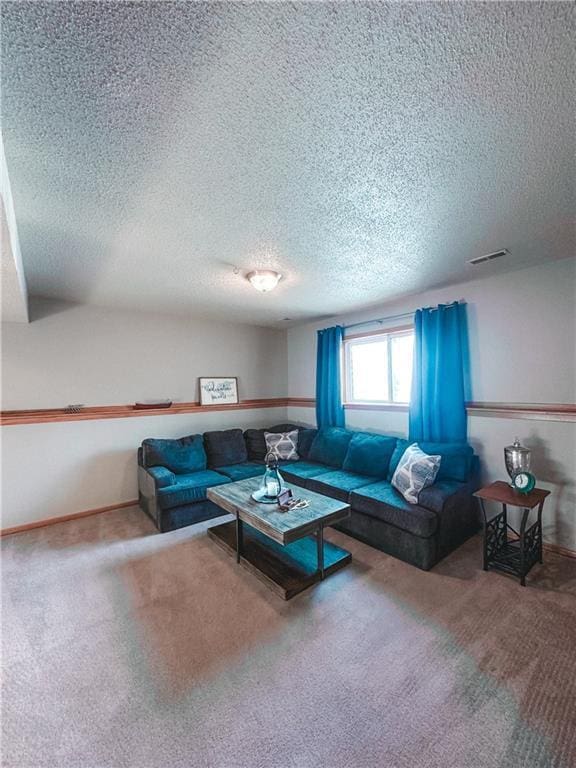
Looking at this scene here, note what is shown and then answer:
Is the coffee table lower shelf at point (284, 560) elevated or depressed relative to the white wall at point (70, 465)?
depressed

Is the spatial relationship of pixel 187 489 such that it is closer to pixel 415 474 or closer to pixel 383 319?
pixel 415 474

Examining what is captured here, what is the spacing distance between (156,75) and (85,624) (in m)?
2.71

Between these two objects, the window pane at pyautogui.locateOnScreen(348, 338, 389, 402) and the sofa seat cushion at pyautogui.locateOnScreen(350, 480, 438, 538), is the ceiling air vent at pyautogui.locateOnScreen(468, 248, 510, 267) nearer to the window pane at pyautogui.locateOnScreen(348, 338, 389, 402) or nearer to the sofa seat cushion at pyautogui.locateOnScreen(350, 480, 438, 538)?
the window pane at pyautogui.locateOnScreen(348, 338, 389, 402)

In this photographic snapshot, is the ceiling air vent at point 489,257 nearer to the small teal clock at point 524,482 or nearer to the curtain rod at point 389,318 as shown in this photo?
the curtain rod at point 389,318

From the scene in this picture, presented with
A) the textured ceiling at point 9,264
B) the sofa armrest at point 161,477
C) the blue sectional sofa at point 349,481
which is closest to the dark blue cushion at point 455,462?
the blue sectional sofa at point 349,481

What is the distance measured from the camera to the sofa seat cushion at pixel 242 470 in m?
3.64

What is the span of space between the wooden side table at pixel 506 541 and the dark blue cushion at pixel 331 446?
5.27 feet

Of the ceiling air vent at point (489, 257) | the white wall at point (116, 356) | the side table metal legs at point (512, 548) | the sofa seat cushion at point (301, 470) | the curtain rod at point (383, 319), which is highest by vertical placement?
the ceiling air vent at point (489, 257)

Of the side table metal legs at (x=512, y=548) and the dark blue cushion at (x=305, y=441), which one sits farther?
the dark blue cushion at (x=305, y=441)

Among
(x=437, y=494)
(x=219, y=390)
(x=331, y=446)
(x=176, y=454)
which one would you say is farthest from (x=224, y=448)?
(x=437, y=494)

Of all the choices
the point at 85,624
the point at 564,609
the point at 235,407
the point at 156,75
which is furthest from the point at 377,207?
the point at 235,407

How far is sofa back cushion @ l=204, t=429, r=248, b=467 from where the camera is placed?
4059 millimetres

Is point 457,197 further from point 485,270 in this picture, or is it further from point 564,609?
point 564,609

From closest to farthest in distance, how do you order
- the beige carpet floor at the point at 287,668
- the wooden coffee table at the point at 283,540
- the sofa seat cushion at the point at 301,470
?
the beige carpet floor at the point at 287,668
the wooden coffee table at the point at 283,540
the sofa seat cushion at the point at 301,470
